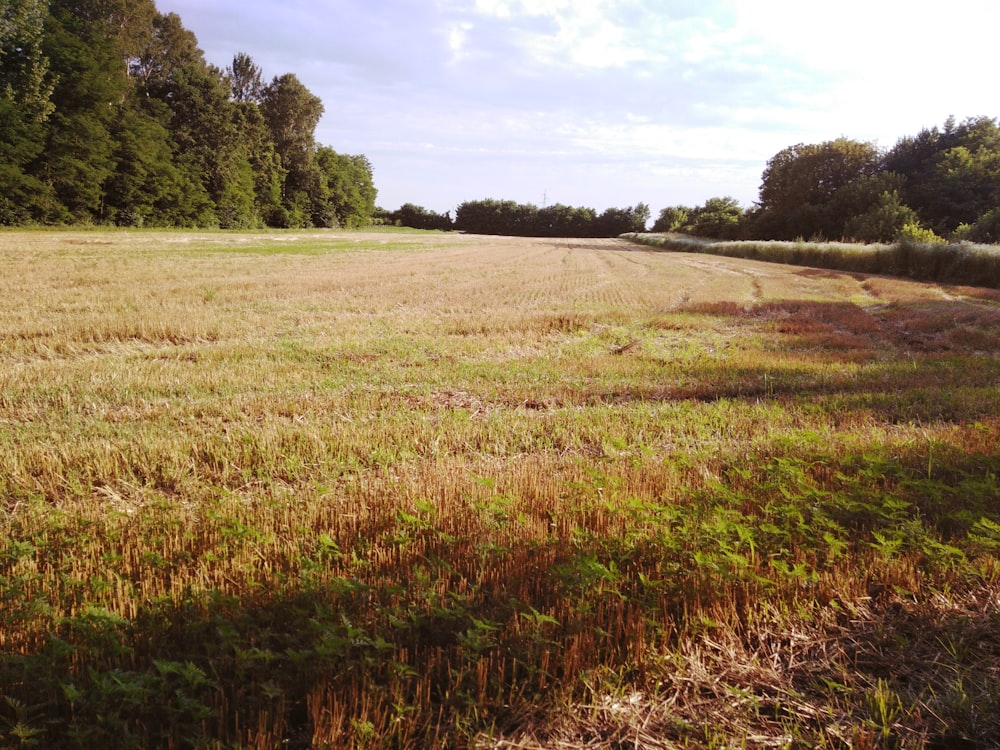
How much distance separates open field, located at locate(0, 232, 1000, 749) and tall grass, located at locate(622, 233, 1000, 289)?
25469mm

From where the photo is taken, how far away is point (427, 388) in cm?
796

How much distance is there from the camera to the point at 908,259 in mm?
32844

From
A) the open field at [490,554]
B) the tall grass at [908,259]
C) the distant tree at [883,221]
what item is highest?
the distant tree at [883,221]

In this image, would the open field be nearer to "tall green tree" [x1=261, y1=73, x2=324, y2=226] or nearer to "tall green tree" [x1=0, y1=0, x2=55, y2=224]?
"tall green tree" [x1=0, y1=0, x2=55, y2=224]

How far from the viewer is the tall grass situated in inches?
Result: 1101

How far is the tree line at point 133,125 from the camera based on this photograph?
4266 centimetres

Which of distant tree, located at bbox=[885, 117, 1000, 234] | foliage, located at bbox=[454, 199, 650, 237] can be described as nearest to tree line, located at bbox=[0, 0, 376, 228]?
foliage, located at bbox=[454, 199, 650, 237]

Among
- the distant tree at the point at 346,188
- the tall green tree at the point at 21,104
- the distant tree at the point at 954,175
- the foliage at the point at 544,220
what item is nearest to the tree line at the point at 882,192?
the distant tree at the point at 954,175

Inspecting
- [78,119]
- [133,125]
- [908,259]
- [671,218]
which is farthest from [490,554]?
[671,218]

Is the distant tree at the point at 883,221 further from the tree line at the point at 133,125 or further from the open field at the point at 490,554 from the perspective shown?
the tree line at the point at 133,125

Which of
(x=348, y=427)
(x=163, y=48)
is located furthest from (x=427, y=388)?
(x=163, y=48)

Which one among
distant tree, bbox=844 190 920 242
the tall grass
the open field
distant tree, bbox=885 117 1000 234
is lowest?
the open field

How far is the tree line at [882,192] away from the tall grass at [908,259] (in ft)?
18.2

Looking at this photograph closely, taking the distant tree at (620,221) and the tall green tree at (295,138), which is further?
the distant tree at (620,221)
